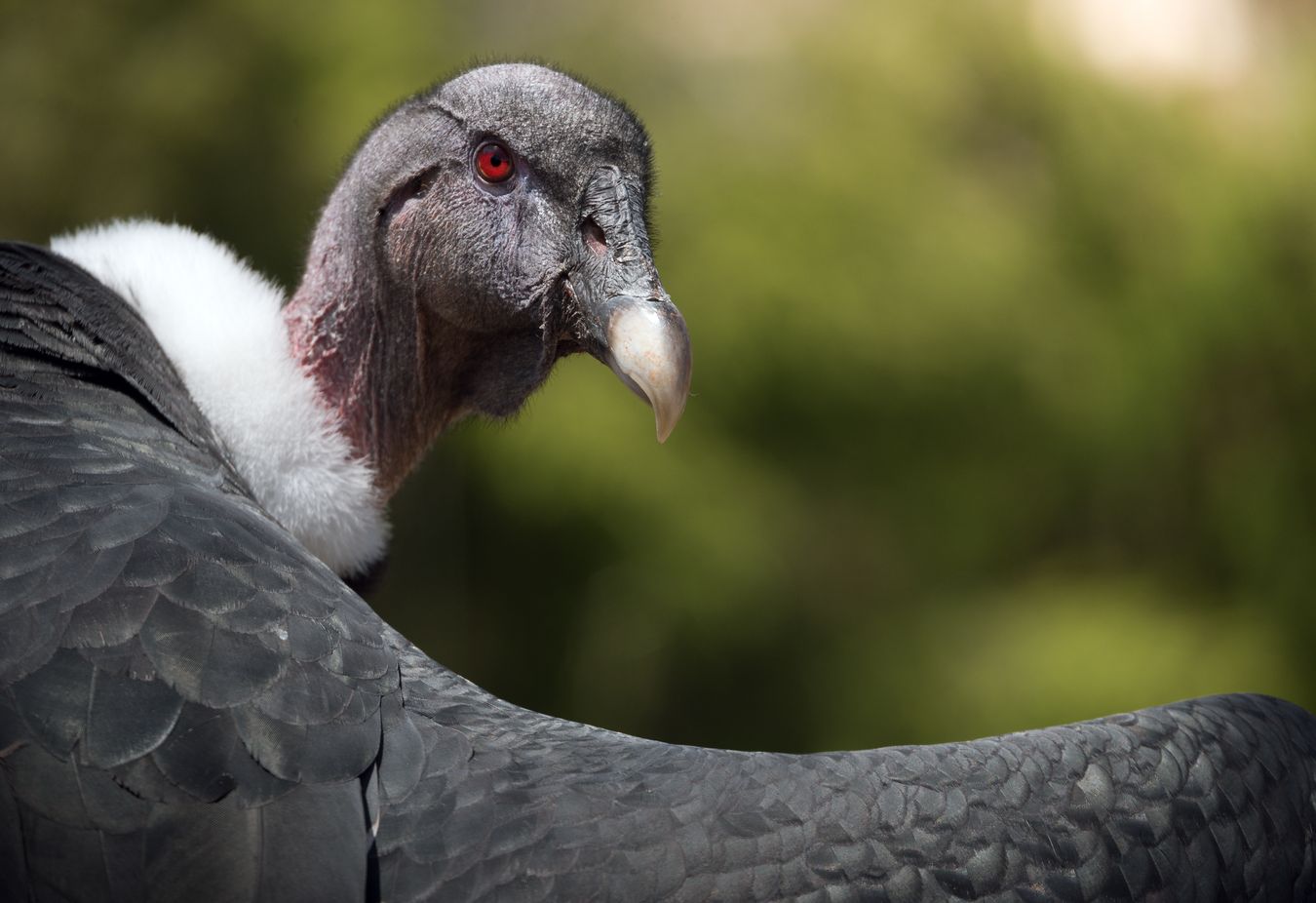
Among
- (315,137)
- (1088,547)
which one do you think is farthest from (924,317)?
(315,137)

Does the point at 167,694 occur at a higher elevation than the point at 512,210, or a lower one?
lower

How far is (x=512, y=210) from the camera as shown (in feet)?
8.46

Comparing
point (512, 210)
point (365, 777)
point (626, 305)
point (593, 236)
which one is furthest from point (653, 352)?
point (365, 777)

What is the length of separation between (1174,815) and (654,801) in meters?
0.72

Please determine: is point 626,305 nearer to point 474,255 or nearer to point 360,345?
point 474,255

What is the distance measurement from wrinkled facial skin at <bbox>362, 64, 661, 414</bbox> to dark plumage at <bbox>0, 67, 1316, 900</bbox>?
697mm

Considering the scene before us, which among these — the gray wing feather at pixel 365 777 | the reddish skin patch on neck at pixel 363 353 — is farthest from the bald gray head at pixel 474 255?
the gray wing feather at pixel 365 777

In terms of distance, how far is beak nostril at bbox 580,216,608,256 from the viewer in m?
2.52

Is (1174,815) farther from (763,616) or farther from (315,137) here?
(315,137)

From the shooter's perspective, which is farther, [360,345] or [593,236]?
[360,345]

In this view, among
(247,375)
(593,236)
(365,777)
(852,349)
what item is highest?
(593,236)

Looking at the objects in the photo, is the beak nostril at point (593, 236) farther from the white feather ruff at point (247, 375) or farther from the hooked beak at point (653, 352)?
the white feather ruff at point (247, 375)

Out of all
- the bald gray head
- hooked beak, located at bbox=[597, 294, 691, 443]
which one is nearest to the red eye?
the bald gray head

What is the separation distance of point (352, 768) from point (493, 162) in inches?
56.2
